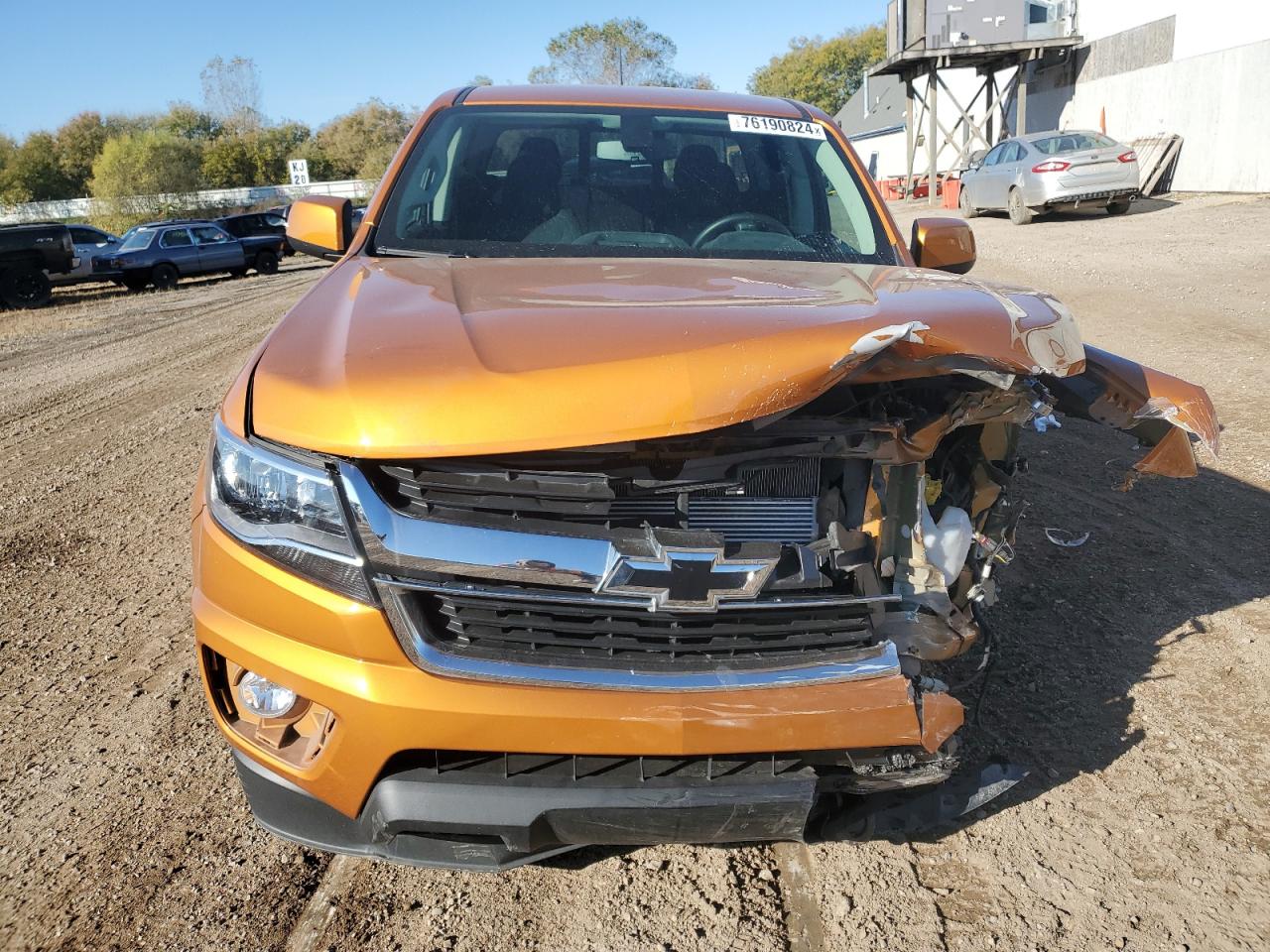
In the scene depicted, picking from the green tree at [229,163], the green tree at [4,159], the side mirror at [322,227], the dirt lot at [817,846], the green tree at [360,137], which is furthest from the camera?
the green tree at [360,137]

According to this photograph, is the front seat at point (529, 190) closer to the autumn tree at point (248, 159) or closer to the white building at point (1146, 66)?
the white building at point (1146, 66)

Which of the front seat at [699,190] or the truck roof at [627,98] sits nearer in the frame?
the front seat at [699,190]

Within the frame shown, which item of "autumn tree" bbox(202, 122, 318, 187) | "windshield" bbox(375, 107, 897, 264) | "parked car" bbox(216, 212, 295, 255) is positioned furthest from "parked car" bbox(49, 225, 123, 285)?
"autumn tree" bbox(202, 122, 318, 187)

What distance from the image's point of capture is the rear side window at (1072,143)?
16.4 m

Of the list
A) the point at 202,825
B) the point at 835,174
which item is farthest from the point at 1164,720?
the point at 202,825

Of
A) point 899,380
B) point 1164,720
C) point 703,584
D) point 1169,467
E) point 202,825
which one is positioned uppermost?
point 899,380

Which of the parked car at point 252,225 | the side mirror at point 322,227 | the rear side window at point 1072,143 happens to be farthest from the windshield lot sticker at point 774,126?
the parked car at point 252,225

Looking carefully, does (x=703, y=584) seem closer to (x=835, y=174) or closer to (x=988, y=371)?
(x=988, y=371)

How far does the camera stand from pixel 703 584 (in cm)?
180

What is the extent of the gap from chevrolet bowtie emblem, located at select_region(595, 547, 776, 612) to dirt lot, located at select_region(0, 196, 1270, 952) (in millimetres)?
815

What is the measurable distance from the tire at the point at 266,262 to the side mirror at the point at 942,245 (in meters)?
23.0

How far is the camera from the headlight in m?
1.79

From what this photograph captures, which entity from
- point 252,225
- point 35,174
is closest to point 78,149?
point 35,174

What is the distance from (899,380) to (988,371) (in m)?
0.19
